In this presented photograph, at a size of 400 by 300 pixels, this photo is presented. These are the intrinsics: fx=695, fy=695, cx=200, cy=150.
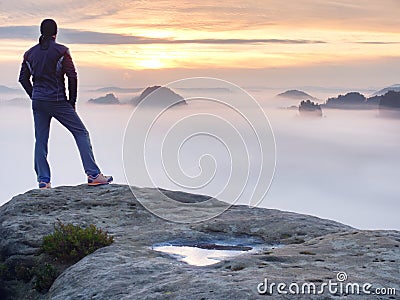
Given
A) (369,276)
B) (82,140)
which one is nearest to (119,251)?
(369,276)

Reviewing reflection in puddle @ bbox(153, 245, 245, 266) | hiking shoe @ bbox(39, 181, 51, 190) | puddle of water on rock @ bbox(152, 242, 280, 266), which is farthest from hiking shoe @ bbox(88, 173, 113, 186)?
reflection in puddle @ bbox(153, 245, 245, 266)

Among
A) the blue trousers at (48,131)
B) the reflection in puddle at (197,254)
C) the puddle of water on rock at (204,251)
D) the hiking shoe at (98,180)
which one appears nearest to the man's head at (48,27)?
the blue trousers at (48,131)

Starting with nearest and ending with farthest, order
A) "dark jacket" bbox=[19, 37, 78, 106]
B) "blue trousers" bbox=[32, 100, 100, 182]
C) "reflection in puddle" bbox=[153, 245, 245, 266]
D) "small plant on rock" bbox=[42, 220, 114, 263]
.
Result: 1. "reflection in puddle" bbox=[153, 245, 245, 266]
2. "small plant on rock" bbox=[42, 220, 114, 263]
3. "dark jacket" bbox=[19, 37, 78, 106]
4. "blue trousers" bbox=[32, 100, 100, 182]

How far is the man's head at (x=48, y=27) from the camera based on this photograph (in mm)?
15742

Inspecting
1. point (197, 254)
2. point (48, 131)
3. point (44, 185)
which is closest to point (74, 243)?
point (197, 254)

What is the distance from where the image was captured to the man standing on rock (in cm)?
1570

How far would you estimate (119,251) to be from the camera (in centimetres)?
1130

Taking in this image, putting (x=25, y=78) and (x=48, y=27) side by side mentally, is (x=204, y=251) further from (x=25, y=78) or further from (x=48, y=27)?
(x=25, y=78)

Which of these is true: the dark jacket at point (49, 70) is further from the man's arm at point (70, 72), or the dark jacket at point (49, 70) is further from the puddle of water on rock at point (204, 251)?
the puddle of water on rock at point (204, 251)

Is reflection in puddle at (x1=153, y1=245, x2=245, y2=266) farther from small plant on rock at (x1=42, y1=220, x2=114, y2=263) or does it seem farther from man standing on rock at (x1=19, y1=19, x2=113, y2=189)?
man standing on rock at (x1=19, y1=19, x2=113, y2=189)

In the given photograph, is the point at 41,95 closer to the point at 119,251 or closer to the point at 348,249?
the point at 119,251

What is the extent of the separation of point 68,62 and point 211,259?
22.2 ft

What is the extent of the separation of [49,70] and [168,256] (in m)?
6.38

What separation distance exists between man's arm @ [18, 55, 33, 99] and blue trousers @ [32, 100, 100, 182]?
0.40m
